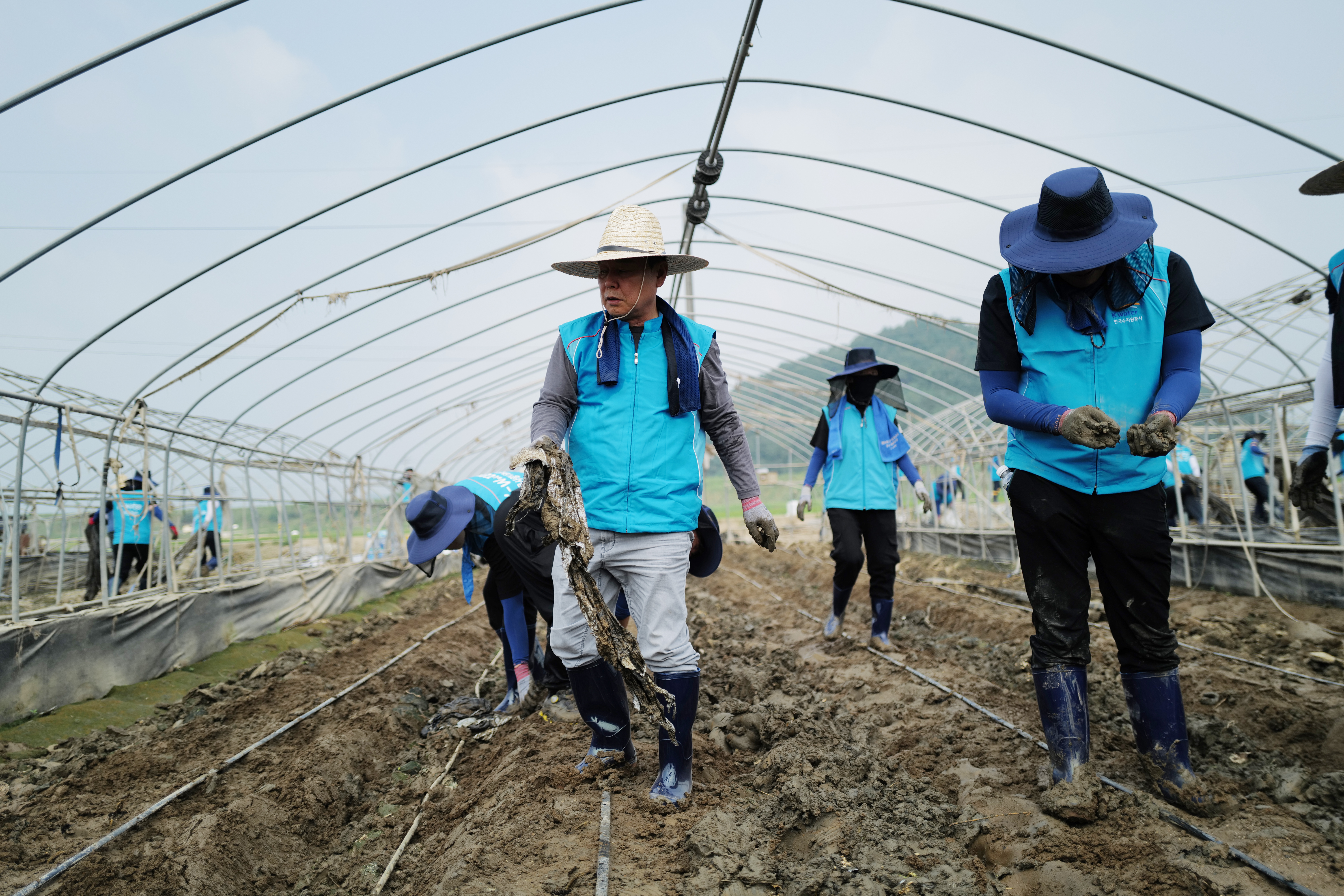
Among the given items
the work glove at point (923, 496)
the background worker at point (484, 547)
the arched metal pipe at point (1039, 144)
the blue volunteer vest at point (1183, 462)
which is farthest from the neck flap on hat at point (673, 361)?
the blue volunteer vest at point (1183, 462)

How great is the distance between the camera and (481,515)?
4.27 meters

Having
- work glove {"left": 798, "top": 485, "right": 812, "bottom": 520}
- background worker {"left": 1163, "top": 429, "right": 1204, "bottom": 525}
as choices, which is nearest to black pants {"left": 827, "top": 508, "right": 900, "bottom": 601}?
work glove {"left": 798, "top": 485, "right": 812, "bottom": 520}

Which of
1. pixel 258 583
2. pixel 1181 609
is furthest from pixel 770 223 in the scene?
pixel 258 583

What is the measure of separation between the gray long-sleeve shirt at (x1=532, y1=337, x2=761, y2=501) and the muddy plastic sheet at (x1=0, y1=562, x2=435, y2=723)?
4.18m

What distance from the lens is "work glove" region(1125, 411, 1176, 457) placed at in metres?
2.03

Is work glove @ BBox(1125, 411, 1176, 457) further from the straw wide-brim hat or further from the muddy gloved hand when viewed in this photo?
the straw wide-brim hat

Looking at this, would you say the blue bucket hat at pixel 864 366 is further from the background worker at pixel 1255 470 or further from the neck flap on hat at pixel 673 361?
the background worker at pixel 1255 470

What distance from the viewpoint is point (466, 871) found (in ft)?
7.23

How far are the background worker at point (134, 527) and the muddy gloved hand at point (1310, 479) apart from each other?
7.96 m

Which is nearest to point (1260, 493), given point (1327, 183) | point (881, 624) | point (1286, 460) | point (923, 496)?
point (1286, 460)

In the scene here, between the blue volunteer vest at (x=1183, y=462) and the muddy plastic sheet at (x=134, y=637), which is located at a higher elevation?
the blue volunteer vest at (x=1183, y=462)

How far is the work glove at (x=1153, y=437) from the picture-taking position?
2.03 metres

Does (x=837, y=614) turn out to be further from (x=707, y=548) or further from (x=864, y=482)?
(x=707, y=548)

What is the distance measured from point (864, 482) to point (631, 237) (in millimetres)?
2886
